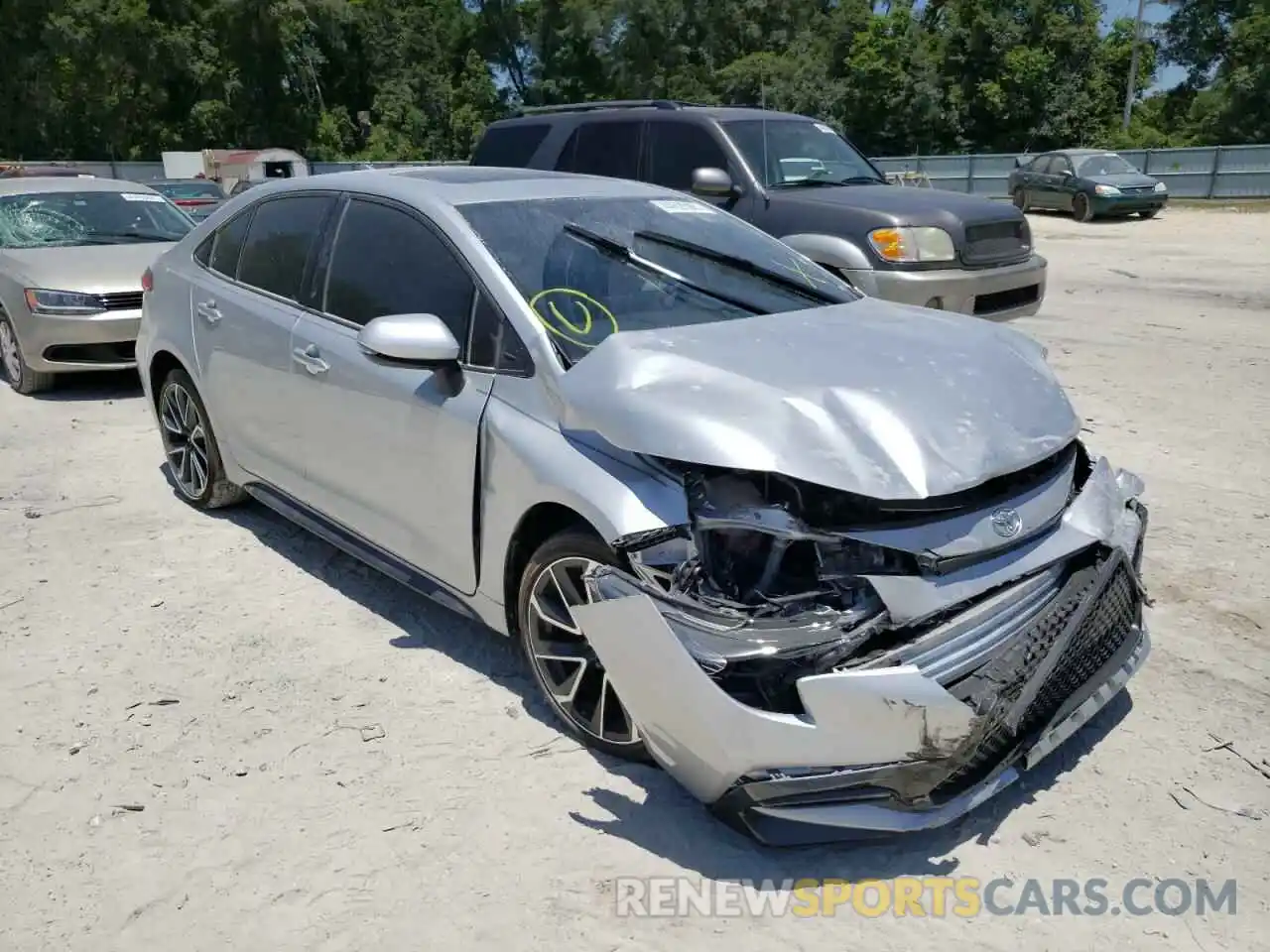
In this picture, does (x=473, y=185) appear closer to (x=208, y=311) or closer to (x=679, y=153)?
(x=208, y=311)

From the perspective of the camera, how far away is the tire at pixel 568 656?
3287 millimetres

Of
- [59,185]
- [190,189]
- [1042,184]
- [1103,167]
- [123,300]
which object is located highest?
[59,185]

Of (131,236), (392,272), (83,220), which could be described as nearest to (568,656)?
(392,272)

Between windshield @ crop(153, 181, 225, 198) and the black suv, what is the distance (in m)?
10.9

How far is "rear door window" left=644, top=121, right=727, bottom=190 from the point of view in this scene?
859 cm

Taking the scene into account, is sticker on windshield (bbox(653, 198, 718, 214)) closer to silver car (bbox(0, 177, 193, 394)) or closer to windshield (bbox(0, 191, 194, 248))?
silver car (bbox(0, 177, 193, 394))

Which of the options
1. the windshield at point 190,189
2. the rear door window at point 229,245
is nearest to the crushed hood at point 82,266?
the rear door window at point 229,245

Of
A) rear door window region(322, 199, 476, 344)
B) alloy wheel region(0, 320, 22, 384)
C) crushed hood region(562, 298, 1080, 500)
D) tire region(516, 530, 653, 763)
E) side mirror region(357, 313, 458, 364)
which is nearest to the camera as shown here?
crushed hood region(562, 298, 1080, 500)

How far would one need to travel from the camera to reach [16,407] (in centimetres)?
802

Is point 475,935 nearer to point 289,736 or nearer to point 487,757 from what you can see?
point 487,757

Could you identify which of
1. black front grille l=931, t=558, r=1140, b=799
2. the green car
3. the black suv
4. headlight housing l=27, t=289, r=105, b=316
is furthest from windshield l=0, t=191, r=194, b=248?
the green car

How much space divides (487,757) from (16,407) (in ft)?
20.5

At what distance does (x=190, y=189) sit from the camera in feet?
61.7

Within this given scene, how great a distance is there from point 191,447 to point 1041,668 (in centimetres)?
428
